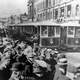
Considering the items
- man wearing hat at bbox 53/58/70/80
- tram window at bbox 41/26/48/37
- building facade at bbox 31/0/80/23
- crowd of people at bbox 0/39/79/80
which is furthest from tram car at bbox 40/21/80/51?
crowd of people at bbox 0/39/79/80

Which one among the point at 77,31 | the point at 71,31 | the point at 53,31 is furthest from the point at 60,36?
the point at 77,31

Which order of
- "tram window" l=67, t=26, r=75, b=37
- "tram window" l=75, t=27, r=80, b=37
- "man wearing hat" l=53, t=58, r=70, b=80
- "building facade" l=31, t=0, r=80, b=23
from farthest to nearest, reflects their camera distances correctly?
"building facade" l=31, t=0, r=80, b=23
"tram window" l=67, t=26, r=75, b=37
"tram window" l=75, t=27, r=80, b=37
"man wearing hat" l=53, t=58, r=70, b=80

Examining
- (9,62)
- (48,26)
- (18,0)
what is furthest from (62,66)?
(18,0)

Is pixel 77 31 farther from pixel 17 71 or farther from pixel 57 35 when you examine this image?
pixel 17 71

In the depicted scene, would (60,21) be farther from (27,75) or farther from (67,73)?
(27,75)

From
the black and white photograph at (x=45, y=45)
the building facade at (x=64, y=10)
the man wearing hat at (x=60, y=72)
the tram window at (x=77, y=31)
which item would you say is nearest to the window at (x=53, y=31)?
the black and white photograph at (x=45, y=45)

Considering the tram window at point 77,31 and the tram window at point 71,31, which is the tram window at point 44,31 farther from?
the tram window at point 77,31

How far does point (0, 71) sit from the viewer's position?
2.95 meters

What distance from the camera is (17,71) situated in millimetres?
2736

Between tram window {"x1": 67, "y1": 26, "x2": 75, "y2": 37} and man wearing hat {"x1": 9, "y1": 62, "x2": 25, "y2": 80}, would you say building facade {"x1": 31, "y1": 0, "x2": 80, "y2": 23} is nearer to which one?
tram window {"x1": 67, "y1": 26, "x2": 75, "y2": 37}

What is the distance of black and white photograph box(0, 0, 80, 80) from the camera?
2.82m

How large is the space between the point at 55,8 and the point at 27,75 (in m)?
5.17

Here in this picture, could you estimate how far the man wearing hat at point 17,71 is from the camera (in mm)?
2703

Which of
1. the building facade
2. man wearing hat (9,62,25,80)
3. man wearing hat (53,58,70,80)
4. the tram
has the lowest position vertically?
man wearing hat (53,58,70,80)
